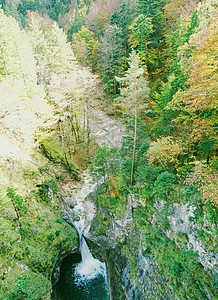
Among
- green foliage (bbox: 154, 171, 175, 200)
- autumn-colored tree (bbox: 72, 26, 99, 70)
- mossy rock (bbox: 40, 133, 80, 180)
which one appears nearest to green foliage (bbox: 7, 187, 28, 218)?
mossy rock (bbox: 40, 133, 80, 180)

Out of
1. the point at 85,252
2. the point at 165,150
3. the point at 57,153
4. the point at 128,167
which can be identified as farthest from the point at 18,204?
the point at 165,150

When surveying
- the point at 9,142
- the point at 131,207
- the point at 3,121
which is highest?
the point at 3,121

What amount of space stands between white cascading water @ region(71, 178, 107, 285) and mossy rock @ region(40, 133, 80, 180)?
3.24 m

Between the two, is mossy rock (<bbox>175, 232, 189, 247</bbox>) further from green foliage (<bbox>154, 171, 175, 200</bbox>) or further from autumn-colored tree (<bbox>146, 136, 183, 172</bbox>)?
autumn-colored tree (<bbox>146, 136, 183, 172</bbox>)

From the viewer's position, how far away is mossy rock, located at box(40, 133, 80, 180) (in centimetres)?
2077

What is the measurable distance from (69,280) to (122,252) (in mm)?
6361

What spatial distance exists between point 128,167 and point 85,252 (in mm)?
11118

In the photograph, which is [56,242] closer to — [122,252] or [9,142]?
[122,252]

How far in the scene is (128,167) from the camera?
1530cm

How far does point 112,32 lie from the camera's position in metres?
28.8

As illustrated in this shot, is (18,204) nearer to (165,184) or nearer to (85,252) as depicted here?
(85,252)

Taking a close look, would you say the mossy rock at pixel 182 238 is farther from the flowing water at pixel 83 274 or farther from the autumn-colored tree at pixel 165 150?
the flowing water at pixel 83 274

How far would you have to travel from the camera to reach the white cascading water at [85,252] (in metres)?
17.0

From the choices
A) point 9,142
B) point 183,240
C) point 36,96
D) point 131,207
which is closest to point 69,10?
point 36,96
